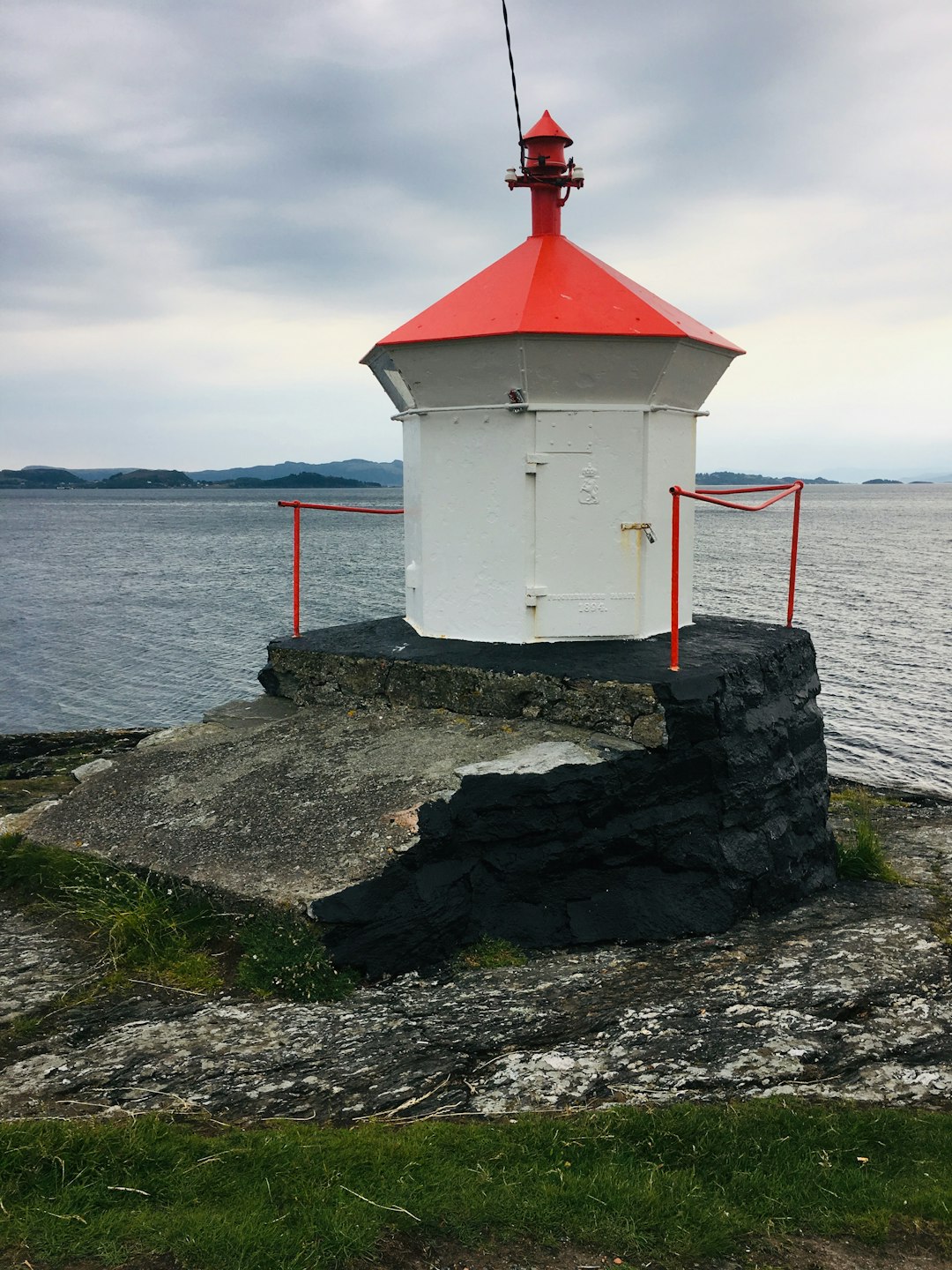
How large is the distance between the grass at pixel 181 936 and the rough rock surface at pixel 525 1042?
178 mm

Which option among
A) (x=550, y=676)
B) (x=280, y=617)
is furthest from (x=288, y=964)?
(x=280, y=617)

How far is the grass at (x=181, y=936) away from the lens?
5.42 m

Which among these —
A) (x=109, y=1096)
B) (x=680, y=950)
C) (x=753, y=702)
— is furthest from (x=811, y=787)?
(x=109, y=1096)

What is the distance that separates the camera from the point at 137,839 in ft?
21.1

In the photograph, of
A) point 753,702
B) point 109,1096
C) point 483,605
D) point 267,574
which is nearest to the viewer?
point 109,1096

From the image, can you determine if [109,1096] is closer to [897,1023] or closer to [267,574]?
[897,1023]

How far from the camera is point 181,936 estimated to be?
5.68 m

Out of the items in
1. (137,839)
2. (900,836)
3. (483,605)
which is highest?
(483,605)

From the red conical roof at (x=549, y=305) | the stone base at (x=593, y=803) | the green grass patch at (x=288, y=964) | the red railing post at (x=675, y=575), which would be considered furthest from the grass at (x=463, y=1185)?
the red conical roof at (x=549, y=305)

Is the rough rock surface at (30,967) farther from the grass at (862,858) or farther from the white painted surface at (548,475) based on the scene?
the grass at (862,858)

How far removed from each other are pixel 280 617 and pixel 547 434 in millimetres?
26126

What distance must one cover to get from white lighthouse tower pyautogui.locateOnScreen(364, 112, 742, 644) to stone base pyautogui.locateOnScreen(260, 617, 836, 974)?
0.41m

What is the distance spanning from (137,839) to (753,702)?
4.43 meters

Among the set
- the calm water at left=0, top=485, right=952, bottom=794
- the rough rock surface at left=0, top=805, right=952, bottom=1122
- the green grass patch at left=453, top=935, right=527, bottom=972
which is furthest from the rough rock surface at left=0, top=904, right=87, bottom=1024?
the calm water at left=0, top=485, right=952, bottom=794
